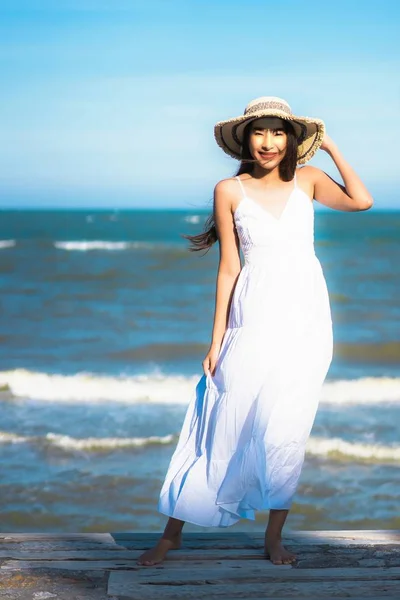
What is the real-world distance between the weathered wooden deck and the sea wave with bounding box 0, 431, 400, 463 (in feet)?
9.21

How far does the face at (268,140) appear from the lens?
3.48 meters

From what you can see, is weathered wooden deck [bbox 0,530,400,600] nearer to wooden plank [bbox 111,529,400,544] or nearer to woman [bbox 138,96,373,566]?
wooden plank [bbox 111,529,400,544]

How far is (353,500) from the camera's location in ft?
18.6

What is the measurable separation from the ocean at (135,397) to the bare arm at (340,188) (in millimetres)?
2378

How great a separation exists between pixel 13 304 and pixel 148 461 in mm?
10067

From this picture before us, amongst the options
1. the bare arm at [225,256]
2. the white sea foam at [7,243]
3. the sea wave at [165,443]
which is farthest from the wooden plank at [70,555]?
the white sea foam at [7,243]

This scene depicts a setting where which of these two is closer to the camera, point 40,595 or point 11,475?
point 40,595

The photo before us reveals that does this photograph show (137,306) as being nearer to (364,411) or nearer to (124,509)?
(364,411)

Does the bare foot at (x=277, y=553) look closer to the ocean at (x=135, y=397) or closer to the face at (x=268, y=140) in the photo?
the face at (x=268, y=140)

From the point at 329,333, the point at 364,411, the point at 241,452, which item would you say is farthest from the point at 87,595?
the point at 364,411

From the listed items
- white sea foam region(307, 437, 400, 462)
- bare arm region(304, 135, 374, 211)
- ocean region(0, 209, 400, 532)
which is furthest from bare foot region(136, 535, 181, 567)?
white sea foam region(307, 437, 400, 462)

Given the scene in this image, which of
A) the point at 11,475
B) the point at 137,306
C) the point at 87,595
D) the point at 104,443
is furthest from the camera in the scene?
the point at 137,306

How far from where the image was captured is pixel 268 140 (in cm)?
349

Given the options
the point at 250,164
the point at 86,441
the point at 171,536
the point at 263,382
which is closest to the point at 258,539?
the point at 171,536
